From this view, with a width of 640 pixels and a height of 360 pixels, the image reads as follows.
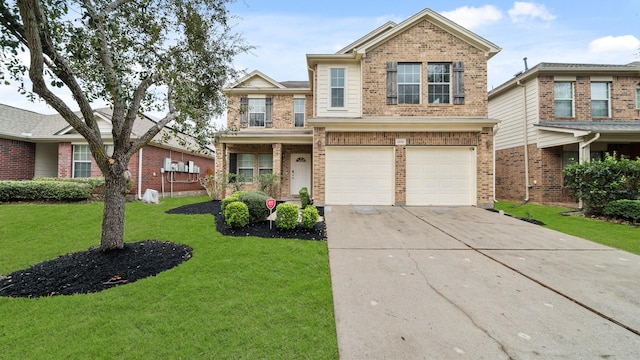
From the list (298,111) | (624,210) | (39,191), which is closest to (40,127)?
(39,191)

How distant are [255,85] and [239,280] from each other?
1251 cm

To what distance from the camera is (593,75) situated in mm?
11500

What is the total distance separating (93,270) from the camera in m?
4.02

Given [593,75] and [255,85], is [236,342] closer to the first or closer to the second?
[255,85]

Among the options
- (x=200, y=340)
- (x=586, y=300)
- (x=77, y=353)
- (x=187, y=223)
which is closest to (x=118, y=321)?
(x=77, y=353)

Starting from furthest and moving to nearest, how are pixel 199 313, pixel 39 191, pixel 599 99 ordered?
1. pixel 599 99
2. pixel 39 191
3. pixel 199 313

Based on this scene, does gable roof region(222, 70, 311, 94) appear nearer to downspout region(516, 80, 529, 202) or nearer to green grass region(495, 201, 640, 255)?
downspout region(516, 80, 529, 202)

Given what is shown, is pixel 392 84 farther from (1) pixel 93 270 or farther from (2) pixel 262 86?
(1) pixel 93 270

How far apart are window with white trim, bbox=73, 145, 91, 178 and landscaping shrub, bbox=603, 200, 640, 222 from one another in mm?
20271

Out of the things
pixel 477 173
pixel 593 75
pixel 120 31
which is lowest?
pixel 477 173

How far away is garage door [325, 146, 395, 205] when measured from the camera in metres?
10.1

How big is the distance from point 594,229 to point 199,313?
957 cm

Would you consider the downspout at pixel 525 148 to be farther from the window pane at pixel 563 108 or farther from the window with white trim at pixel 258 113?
the window with white trim at pixel 258 113

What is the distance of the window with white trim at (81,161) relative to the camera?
488 inches
